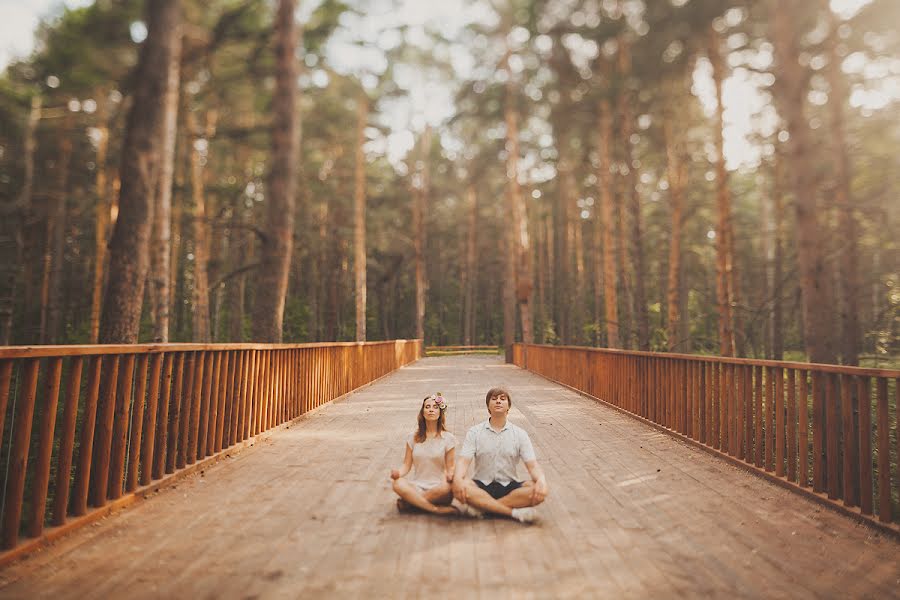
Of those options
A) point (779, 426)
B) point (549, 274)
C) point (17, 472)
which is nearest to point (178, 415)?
point (17, 472)

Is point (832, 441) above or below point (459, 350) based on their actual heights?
below

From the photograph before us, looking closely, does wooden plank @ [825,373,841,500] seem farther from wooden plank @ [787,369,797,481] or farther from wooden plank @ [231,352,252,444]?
wooden plank @ [231,352,252,444]

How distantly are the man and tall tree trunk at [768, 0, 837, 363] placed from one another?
14.0 ft

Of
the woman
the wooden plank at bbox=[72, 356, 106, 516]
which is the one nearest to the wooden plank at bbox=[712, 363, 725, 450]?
the woman

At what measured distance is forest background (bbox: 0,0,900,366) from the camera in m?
8.84

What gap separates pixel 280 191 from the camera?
32.1ft

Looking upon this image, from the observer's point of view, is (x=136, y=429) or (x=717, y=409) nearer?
(x=136, y=429)

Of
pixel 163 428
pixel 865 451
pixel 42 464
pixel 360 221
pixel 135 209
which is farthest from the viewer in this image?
pixel 360 221

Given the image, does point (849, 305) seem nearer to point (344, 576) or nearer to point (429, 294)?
point (344, 576)

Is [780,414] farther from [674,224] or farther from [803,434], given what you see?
[674,224]

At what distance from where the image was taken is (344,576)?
2574 millimetres

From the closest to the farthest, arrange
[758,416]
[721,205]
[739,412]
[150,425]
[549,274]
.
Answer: [150,425] < [758,416] < [739,412] < [721,205] < [549,274]

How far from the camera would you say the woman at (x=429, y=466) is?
11.5 ft

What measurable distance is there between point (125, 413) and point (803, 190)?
7122mm
